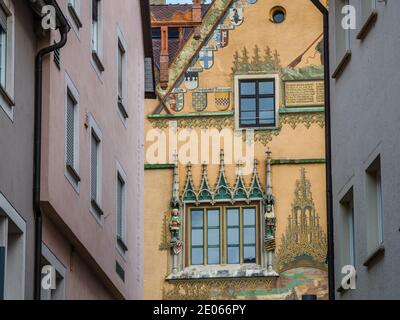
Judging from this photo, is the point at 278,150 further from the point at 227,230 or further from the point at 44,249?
the point at 44,249

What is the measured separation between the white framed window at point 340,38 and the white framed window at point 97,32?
446 cm

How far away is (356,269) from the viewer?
17.2 meters

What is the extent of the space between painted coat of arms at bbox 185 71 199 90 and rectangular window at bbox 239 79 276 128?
1.17 m

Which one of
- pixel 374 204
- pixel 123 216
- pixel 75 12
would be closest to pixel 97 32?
pixel 75 12

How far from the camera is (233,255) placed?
3559 centimetres

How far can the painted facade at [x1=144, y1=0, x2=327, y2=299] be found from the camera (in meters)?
35.0

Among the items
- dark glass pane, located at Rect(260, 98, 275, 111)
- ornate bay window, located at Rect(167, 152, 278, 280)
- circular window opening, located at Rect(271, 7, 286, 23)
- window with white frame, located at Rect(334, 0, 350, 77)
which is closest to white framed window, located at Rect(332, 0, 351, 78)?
window with white frame, located at Rect(334, 0, 350, 77)

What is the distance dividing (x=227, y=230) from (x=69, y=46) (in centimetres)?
1696

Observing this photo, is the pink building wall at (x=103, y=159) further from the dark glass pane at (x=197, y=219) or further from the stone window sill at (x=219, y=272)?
the dark glass pane at (x=197, y=219)

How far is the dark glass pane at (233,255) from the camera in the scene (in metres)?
35.5

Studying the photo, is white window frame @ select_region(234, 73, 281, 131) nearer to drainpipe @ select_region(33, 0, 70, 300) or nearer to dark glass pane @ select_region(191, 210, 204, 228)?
dark glass pane @ select_region(191, 210, 204, 228)

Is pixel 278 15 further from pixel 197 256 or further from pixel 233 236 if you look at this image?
pixel 197 256
